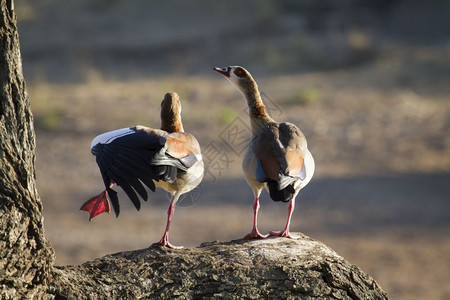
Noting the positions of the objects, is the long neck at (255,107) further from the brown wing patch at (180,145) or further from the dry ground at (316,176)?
the dry ground at (316,176)

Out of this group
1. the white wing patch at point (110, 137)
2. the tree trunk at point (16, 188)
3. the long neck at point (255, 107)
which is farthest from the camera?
the long neck at point (255, 107)

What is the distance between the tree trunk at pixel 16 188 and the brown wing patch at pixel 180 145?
3.18 feet

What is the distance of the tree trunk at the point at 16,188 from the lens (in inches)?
154

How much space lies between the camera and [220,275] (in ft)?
14.9

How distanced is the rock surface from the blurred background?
2.02 m

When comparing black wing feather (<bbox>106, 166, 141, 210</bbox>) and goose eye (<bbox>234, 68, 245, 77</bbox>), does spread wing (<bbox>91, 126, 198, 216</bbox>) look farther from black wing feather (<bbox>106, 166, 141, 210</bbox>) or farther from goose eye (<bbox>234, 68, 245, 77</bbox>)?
goose eye (<bbox>234, 68, 245, 77</bbox>)

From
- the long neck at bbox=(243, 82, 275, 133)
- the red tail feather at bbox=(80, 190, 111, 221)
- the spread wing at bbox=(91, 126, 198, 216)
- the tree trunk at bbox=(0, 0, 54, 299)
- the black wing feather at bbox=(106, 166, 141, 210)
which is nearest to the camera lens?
the tree trunk at bbox=(0, 0, 54, 299)

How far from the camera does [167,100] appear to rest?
5.43 meters

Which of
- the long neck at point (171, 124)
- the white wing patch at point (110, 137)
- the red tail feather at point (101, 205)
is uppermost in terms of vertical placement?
the long neck at point (171, 124)

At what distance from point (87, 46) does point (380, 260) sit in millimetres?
15497

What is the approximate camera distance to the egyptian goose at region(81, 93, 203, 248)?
4367 millimetres

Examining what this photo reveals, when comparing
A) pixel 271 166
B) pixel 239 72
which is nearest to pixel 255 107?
pixel 239 72

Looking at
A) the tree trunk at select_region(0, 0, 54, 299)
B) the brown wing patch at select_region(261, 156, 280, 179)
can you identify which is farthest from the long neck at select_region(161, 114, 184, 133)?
the tree trunk at select_region(0, 0, 54, 299)

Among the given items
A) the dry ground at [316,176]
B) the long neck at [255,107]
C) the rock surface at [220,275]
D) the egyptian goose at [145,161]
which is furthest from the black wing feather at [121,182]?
the dry ground at [316,176]
